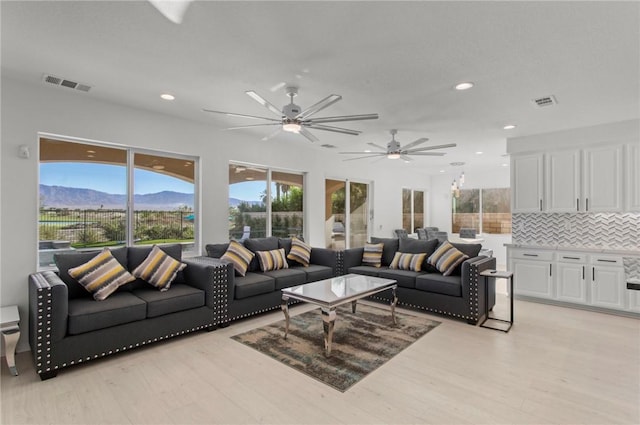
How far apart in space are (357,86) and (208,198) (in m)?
2.86

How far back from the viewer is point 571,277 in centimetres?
490

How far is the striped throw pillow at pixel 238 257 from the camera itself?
4.41 metres

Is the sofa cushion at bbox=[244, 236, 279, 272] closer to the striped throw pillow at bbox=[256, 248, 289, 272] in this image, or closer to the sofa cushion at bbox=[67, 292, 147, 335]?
the striped throw pillow at bbox=[256, 248, 289, 272]

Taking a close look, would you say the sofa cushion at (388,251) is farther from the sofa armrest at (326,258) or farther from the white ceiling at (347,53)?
the white ceiling at (347,53)

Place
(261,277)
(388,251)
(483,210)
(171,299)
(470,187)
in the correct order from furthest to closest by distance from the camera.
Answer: (470,187) → (483,210) → (388,251) → (261,277) → (171,299)

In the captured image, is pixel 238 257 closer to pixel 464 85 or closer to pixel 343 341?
pixel 343 341

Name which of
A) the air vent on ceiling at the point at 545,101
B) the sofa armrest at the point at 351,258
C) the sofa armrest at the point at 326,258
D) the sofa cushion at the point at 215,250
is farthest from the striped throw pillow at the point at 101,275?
the air vent on ceiling at the point at 545,101

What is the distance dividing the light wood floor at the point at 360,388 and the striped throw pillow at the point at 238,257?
3.48 feet

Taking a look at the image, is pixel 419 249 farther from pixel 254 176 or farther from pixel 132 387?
pixel 132 387

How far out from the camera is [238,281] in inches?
164

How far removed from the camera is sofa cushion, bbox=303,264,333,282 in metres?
4.97

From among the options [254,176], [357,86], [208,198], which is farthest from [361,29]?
[254,176]

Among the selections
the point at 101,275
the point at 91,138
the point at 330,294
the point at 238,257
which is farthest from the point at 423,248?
the point at 91,138

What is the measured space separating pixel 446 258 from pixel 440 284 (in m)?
0.47
